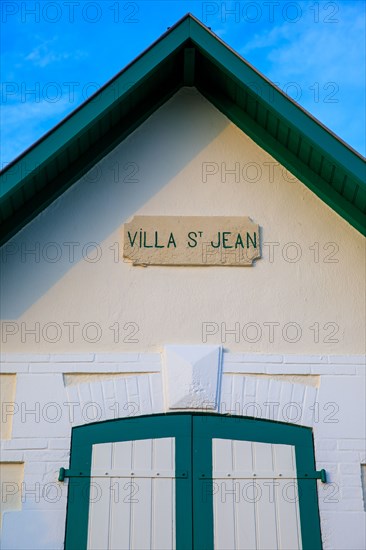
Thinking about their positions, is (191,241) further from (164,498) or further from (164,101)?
(164,498)

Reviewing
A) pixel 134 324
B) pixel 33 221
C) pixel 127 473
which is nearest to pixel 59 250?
pixel 33 221

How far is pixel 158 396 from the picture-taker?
582 centimetres

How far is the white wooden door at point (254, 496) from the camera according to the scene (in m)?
5.39

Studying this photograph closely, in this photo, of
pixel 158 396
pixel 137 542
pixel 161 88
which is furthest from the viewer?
pixel 161 88

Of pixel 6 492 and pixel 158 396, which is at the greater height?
pixel 158 396

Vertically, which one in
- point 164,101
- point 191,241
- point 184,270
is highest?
point 164,101

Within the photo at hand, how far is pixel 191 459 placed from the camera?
5629mm

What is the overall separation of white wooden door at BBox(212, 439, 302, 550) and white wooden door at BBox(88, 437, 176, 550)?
0.36m

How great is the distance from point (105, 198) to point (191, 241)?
0.86m

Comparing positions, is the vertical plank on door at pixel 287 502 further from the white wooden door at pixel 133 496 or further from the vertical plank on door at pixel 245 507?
the white wooden door at pixel 133 496

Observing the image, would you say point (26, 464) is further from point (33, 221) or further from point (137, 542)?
point (33, 221)

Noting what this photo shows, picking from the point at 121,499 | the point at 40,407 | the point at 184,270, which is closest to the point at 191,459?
the point at 121,499

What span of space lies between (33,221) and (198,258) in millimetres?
1453

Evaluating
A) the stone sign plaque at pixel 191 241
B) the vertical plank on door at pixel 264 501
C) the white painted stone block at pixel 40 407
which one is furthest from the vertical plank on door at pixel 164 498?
the stone sign plaque at pixel 191 241
